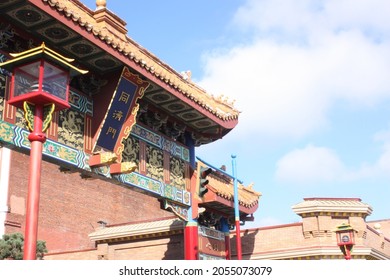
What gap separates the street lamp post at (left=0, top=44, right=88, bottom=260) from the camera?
7148mm

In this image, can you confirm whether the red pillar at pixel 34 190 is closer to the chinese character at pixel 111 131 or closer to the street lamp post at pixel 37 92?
the street lamp post at pixel 37 92

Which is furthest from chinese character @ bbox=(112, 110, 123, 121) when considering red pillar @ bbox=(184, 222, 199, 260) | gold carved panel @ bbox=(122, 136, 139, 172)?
red pillar @ bbox=(184, 222, 199, 260)

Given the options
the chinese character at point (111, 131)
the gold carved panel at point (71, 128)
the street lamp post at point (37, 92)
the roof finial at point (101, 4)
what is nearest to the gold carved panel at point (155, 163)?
the chinese character at point (111, 131)

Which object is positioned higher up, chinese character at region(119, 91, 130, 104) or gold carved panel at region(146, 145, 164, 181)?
chinese character at region(119, 91, 130, 104)

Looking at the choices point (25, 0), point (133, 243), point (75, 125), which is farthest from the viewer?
point (133, 243)

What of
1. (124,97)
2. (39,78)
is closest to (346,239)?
(124,97)

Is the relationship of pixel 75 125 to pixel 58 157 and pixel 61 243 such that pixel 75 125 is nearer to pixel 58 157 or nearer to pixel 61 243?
pixel 58 157

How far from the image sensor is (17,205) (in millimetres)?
21281

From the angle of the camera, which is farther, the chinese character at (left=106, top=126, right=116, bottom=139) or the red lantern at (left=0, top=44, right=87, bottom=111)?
the chinese character at (left=106, top=126, right=116, bottom=139)

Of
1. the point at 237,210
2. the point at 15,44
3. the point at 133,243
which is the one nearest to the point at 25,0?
the point at 15,44

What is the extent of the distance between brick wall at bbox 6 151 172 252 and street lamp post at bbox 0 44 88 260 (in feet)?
43.2

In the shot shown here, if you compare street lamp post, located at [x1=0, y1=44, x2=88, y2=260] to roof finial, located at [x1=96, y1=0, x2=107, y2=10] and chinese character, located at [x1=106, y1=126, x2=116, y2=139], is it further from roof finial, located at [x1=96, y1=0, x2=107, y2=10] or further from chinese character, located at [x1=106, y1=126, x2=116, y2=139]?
roof finial, located at [x1=96, y1=0, x2=107, y2=10]

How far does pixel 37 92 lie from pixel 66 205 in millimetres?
17141

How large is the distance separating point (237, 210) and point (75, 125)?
6.56m
